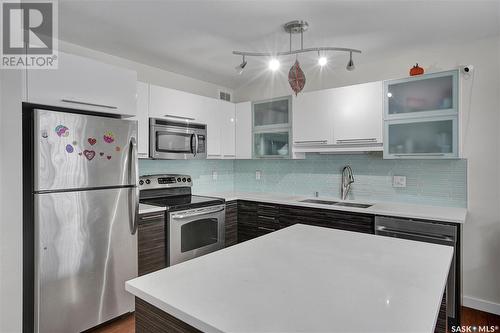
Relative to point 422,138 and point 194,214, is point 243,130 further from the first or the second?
point 422,138

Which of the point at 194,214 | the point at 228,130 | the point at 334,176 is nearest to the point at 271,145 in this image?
the point at 228,130

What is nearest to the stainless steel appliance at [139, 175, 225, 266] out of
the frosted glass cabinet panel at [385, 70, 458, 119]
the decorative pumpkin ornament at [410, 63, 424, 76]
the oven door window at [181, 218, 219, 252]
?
the oven door window at [181, 218, 219, 252]

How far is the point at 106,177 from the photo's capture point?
2352 millimetres

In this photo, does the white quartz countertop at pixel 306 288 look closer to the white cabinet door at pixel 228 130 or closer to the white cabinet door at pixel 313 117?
the white cabinet door at pixel 313 117

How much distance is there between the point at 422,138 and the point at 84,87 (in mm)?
2869

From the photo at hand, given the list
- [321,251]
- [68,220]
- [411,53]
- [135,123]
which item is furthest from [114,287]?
[411,53]

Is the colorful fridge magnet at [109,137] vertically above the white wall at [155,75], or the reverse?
the white wall at [155,75]

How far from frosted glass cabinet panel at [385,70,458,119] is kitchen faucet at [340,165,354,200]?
0.79 meters

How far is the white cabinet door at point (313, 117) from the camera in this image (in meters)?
3.26

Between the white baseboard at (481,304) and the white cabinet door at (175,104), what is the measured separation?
10.6 ft

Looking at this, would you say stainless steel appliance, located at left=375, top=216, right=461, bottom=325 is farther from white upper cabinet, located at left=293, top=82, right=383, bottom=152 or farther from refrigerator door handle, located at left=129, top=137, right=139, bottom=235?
refrigerator door handle, located at left=129, top=137, right=139, bottom=235

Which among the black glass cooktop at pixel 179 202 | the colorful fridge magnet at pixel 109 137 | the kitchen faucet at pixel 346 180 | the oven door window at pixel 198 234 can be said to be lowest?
the oven door window at pixel 198 234

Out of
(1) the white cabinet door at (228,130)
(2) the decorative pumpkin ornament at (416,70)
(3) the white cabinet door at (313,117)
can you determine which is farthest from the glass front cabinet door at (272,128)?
(2) the decorative pumpkin ornament at (416,70)

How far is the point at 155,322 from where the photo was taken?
108cm
